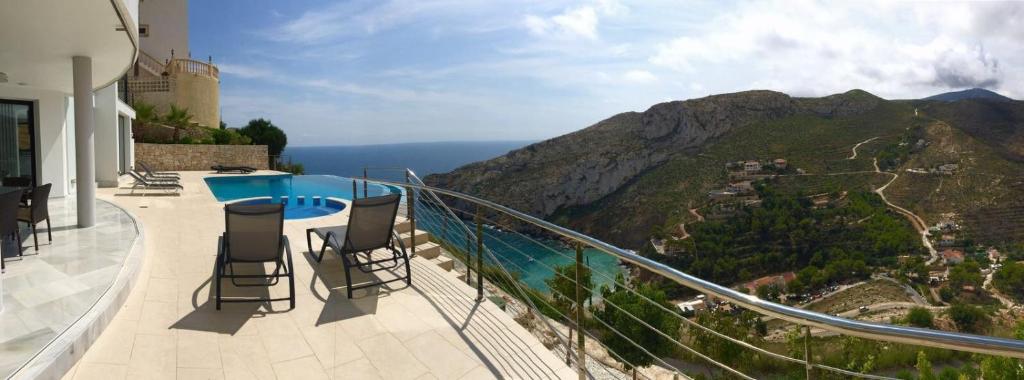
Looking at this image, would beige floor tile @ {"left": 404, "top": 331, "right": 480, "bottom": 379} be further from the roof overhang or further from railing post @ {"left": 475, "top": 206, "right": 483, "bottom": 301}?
the roof overhang

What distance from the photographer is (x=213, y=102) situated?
27.7 m

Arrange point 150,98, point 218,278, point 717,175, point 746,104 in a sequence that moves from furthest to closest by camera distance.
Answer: point 746,104 < point 717,175 < point 150,98 < point 218,278

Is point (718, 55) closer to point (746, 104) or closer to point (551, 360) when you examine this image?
point (551, 360)

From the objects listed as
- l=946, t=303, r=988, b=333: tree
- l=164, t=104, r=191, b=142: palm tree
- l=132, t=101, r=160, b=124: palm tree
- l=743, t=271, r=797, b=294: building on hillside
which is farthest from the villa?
l=743, t=271, r=797, b=294: building on hillside

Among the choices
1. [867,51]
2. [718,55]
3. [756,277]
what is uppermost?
[867,51]

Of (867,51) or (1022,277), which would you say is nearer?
(1022,277)

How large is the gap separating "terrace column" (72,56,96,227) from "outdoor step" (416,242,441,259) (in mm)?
4449

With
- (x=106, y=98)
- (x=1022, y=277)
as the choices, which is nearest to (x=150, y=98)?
(x=106, y=98)

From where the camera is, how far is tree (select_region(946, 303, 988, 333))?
3206cm

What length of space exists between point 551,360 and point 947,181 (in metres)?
56.9

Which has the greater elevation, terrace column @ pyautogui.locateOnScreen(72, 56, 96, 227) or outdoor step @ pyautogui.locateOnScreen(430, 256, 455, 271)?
terrace column @ pyautogui.locateOnScreen(72, 56, 96, 227)

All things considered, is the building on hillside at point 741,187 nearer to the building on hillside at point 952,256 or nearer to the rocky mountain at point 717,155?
the rocky mountain at point 717,155

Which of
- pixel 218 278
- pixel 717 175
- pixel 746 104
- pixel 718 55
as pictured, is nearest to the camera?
pixel 218 278

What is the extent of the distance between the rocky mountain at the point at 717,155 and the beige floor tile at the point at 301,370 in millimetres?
46642
